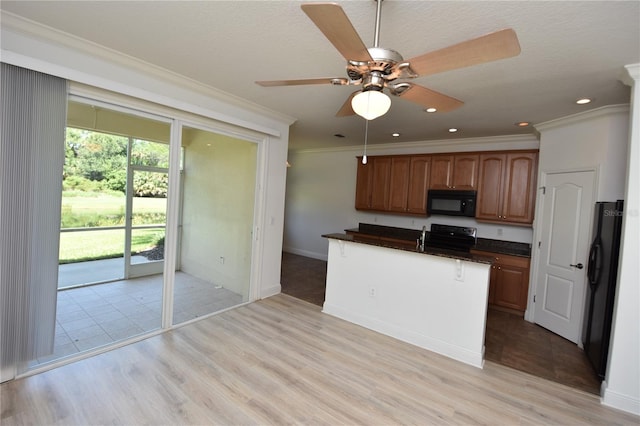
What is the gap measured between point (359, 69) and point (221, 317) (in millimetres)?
3065

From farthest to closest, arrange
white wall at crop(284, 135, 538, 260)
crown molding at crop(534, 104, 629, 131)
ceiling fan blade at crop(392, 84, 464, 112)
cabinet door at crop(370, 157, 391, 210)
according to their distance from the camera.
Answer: cabinet door at crop(370, 157, 391, 210) → white wall at crop(284, 135, 538, 260) → crown molding at crop(534, 104, 629, 131) → ceiling fan blade at crop(392, 84, 464, 112)

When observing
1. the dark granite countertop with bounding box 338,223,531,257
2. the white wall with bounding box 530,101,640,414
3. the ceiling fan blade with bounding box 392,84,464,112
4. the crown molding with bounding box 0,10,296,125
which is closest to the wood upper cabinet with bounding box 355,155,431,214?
the dark granite countertop with bounding box 338,223,531,257

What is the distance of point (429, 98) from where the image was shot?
184 cm

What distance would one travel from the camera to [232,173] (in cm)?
385

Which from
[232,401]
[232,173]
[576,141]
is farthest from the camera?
[232,173]

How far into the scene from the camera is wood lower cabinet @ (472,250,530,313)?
3.88m

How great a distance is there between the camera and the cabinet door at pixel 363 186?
5.64 m

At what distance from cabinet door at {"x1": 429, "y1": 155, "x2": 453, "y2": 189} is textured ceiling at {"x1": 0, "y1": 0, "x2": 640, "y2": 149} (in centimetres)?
156

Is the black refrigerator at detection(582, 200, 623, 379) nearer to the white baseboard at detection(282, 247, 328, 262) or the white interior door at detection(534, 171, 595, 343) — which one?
the white interior door at detection(534, 171, 595, 343)

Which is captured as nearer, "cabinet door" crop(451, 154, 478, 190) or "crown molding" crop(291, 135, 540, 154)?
"crown molding" crop(291, 135, 540, 154)

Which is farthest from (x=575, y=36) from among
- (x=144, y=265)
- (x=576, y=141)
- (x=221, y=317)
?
(x=144, y=265)

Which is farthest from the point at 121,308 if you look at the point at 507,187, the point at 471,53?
the point at 507,187

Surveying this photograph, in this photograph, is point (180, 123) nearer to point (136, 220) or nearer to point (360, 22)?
point (136, 220)

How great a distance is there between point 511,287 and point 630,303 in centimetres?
183
